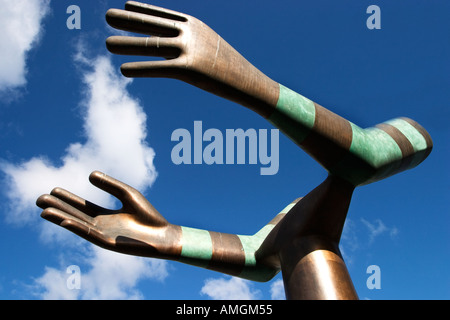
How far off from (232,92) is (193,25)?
2.35 feet

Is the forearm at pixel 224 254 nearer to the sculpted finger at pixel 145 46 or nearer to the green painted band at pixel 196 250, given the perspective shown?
the green painted band at pixel 196 250

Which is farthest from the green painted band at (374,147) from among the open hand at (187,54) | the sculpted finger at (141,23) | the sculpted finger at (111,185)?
the sculpted finger at (111,185)

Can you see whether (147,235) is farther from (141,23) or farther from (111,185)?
(141,23)

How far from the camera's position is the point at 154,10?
11.6 ft

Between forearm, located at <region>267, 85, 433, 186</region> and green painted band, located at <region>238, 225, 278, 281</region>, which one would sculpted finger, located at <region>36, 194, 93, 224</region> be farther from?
forearm, located at <region>267, 85, 433, 186</region>

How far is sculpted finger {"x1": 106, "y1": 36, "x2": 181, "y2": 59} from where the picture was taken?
3.37 m

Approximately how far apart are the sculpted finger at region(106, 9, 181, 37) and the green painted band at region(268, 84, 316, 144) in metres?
1.14

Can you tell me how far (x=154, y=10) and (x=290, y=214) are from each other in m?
2.49

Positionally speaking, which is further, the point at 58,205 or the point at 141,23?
the point at 58,205

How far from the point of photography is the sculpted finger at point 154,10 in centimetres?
352

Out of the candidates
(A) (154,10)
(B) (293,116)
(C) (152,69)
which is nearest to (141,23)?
(A) (154,10)
